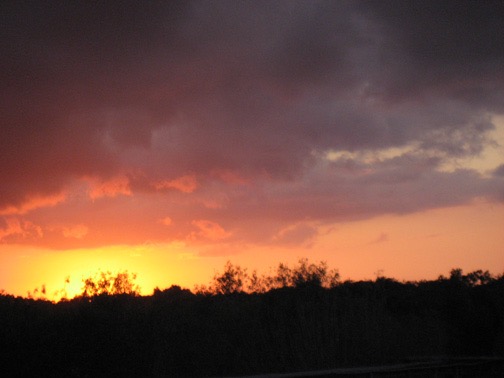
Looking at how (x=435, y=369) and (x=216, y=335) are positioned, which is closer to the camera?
(x=435, y=369)

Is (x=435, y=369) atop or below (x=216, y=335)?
below

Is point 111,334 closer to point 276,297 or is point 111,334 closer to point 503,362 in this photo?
point 276,297

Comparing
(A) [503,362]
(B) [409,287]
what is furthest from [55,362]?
(B) [409,287]

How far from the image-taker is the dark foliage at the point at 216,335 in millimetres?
16641

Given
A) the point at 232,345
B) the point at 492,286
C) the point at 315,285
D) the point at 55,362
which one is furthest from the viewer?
the point at 492,286

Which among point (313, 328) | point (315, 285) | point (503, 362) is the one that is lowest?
point (503, 362)

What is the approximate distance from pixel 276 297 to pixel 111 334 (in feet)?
20.8

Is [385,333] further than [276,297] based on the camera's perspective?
No

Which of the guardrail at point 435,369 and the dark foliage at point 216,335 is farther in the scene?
the dark foliage at point 216,335

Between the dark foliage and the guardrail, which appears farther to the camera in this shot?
the dark foliage

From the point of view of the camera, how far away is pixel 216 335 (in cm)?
1933

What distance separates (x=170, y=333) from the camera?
734 inches

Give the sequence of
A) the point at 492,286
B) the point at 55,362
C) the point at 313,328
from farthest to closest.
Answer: the point at 492,286
the point at 313,328
the point at 55,362

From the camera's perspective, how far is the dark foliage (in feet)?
54.6
